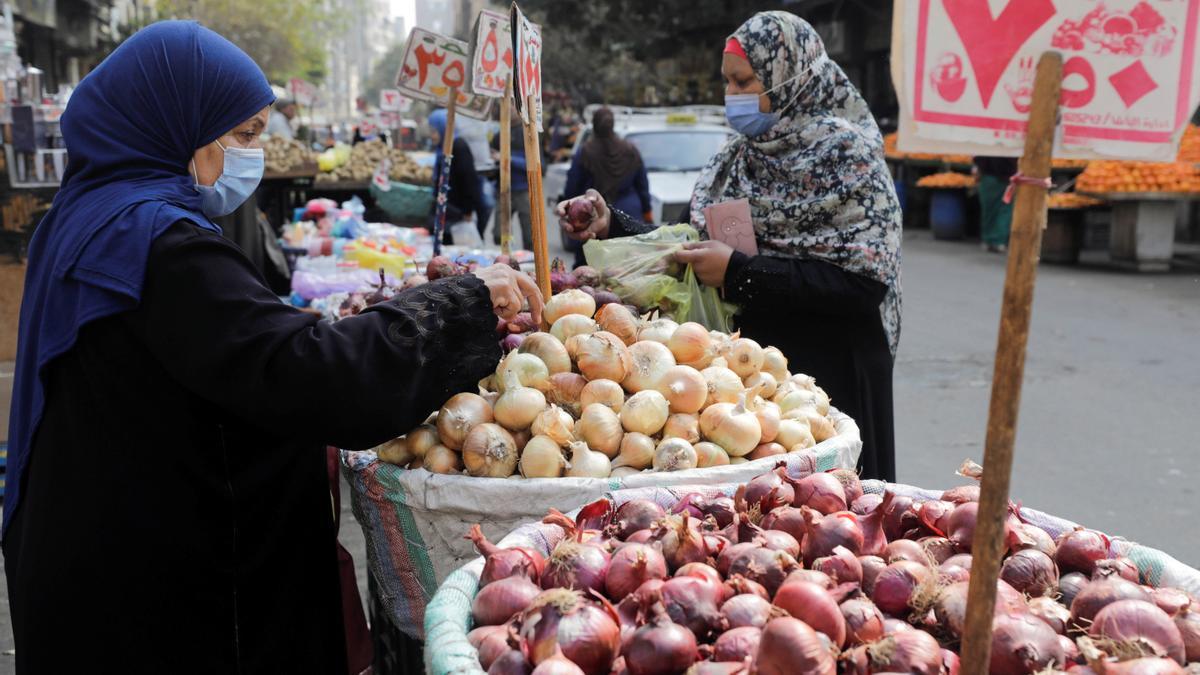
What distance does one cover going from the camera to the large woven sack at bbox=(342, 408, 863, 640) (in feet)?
6.64

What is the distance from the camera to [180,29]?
1.80 m

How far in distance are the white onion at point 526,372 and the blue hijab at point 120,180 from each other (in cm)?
76

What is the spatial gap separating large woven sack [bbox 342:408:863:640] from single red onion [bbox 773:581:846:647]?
0.64 meters

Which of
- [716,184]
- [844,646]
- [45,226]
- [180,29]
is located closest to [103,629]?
[45,226]

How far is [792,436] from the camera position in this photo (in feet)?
7.52

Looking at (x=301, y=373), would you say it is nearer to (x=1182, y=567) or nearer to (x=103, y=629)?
(x=103, y=629)

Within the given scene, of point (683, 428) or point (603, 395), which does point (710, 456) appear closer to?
point (683, 428)

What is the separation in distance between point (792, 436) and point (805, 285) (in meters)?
0.61

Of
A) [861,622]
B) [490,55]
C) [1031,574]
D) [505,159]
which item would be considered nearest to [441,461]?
[861,622]

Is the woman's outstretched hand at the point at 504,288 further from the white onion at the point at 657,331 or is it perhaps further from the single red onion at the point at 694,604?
the single red onion at the point at 694,604

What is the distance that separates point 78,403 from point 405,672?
97 cm

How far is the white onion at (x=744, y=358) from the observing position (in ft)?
8.11

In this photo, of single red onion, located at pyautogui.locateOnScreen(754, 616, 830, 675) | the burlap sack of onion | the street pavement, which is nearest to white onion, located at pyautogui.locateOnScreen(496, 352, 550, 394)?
the burlap sack of onion

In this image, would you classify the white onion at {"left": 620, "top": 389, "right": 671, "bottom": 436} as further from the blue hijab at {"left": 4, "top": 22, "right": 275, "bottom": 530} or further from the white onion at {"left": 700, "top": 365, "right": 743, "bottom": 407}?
the blue hijab at {"left": 4, "top": 22, "right": 275, "bottom": 530}
